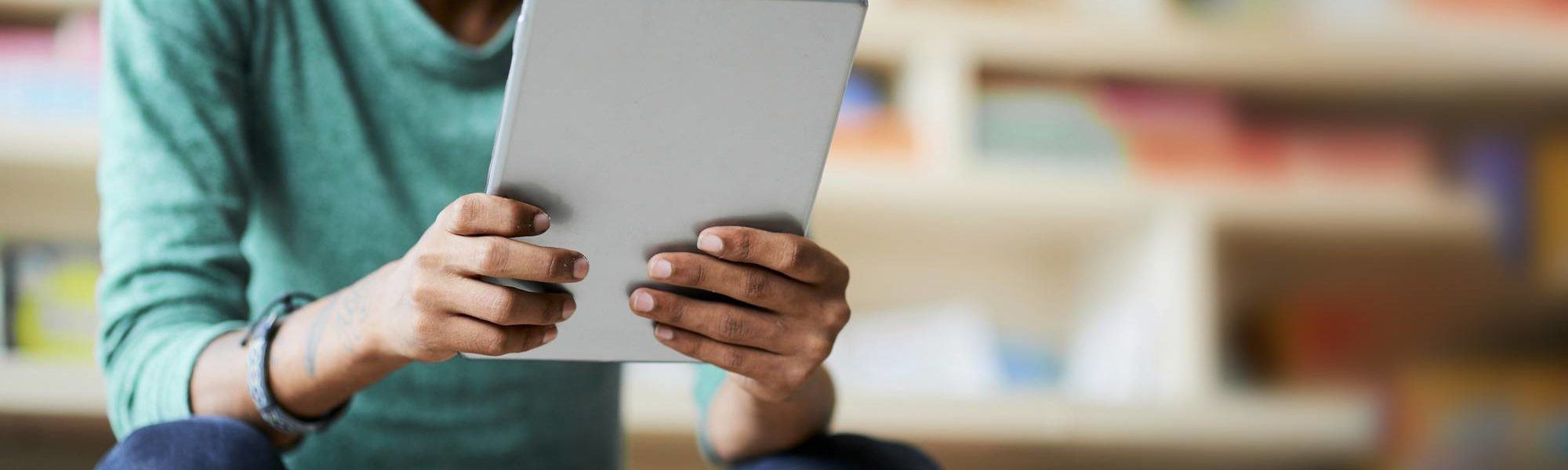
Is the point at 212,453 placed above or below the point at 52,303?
above

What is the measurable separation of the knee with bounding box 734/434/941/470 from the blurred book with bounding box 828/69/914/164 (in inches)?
41.0

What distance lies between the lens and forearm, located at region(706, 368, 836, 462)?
737 millimetres

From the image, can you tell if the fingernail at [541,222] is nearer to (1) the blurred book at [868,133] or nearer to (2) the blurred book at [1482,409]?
(1) the blurred book at [868,133]

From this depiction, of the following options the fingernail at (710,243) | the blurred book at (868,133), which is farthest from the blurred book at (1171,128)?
the fingernail at (710,243)

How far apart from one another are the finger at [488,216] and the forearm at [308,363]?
0.30ft

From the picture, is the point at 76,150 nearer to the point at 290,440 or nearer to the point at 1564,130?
the point at 290,440

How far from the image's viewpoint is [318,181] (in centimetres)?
87

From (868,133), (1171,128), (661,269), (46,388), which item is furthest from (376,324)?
(1171,128)

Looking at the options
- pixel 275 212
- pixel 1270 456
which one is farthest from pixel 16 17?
pixel 1270 456

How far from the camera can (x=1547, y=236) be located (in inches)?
77.9

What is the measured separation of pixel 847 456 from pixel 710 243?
178 millimetres

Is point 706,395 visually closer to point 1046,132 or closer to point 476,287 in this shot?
point 476,287

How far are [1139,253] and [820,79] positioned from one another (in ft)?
4.64

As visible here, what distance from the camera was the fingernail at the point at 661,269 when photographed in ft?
1.98
